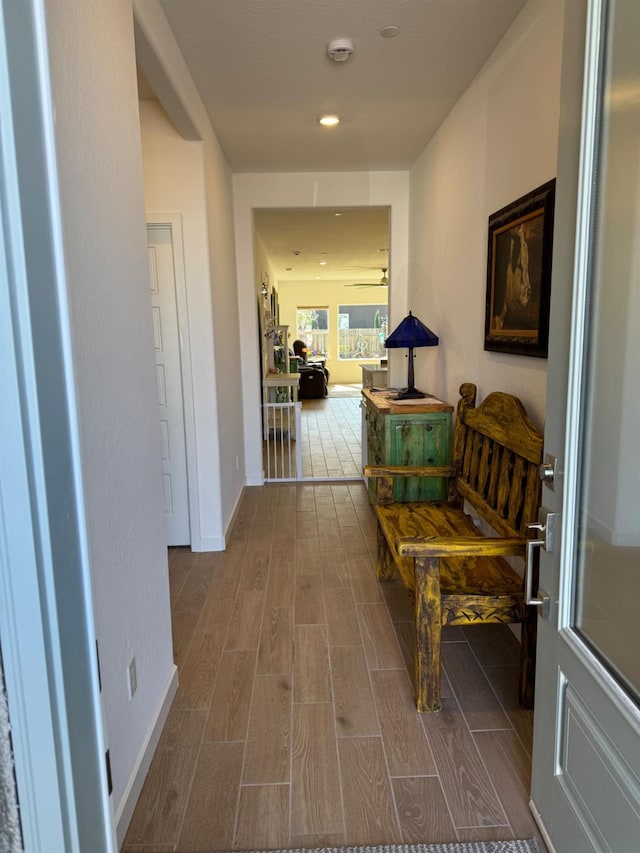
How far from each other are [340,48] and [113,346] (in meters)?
1.88

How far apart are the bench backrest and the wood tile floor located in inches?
25.7

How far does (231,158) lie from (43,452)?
13.2ft

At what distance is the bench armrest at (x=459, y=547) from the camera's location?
1.84 metres

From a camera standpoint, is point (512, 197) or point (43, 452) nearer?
point (43, 452)

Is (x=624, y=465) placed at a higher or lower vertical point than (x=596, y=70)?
lower

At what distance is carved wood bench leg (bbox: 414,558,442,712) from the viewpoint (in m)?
1.91

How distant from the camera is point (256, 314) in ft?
16.0

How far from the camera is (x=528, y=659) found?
1960 mm

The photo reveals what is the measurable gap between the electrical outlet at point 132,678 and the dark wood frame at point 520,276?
5.72ft

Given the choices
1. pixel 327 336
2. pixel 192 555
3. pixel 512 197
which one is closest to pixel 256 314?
pixel 192 555

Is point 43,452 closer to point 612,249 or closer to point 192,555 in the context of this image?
point 612,249

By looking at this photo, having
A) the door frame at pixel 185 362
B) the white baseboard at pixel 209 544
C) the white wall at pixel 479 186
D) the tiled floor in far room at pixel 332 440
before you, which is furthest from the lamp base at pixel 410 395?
the tiled floor in far room at pixel 332 440

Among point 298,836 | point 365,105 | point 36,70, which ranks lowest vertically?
point 298,836

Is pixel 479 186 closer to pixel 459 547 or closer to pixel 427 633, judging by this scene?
pixel 459 547
